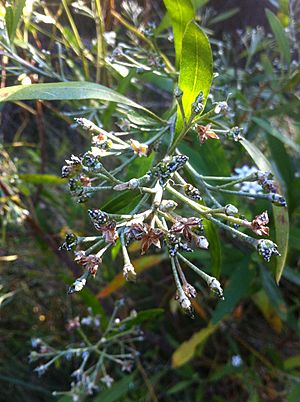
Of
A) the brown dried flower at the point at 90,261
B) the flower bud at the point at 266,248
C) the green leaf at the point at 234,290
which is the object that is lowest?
the green leaf at the point at 234,290

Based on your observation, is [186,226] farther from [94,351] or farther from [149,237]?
[94,351]

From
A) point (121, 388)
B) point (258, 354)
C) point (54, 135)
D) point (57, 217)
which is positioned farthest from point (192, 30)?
point (54, 135)

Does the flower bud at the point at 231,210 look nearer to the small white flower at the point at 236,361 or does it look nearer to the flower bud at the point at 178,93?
the flower bud at the point at 178,93

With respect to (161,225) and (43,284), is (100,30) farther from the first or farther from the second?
(43,284)

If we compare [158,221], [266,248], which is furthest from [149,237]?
[266,248]

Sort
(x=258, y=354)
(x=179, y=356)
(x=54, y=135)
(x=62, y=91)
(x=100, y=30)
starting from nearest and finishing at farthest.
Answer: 1. (x=62, y=91)
2. (x=100, y=30)
3. (x=179, y=356)
4. (x=258, y=354)
5. (x=54, y=135)

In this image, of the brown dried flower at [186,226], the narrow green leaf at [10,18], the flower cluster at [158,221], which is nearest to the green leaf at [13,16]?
the narrow green leaf at [10,18]
